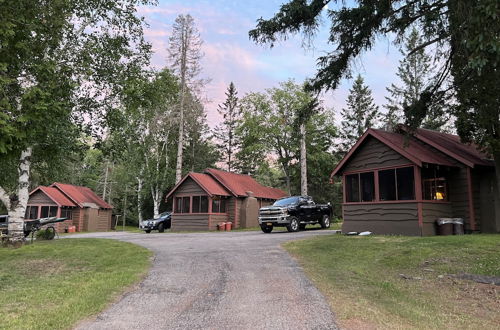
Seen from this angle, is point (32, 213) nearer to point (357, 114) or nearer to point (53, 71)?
point (53, 71)

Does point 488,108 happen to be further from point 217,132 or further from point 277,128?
point 217,132

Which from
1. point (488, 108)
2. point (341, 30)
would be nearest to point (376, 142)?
point (488, 108)

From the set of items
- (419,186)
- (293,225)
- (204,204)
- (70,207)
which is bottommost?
(293,225)

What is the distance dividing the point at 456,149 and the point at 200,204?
1808 cm

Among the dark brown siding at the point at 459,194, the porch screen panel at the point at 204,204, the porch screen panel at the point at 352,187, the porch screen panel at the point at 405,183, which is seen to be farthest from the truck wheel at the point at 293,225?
the porch screen panel at the point at 204,204

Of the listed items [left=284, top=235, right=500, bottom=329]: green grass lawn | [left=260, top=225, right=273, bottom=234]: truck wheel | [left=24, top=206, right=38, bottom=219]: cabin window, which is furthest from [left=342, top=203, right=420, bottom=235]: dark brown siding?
[left=24, top=206, right=38, bottom=219]: cabin window

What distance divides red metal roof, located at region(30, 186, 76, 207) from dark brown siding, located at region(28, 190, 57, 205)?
14.4 inches

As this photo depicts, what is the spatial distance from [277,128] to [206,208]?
56.5 feet

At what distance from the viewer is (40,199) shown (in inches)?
1355

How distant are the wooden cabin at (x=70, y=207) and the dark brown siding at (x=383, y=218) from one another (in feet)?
89.2

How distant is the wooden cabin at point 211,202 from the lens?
28062mm

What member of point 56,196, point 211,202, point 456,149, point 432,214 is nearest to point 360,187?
point 432,214

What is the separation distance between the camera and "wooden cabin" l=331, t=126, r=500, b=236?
49.6 ft

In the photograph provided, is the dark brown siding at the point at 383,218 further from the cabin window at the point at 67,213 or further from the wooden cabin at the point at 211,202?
the cabin window at the point at 67,213
